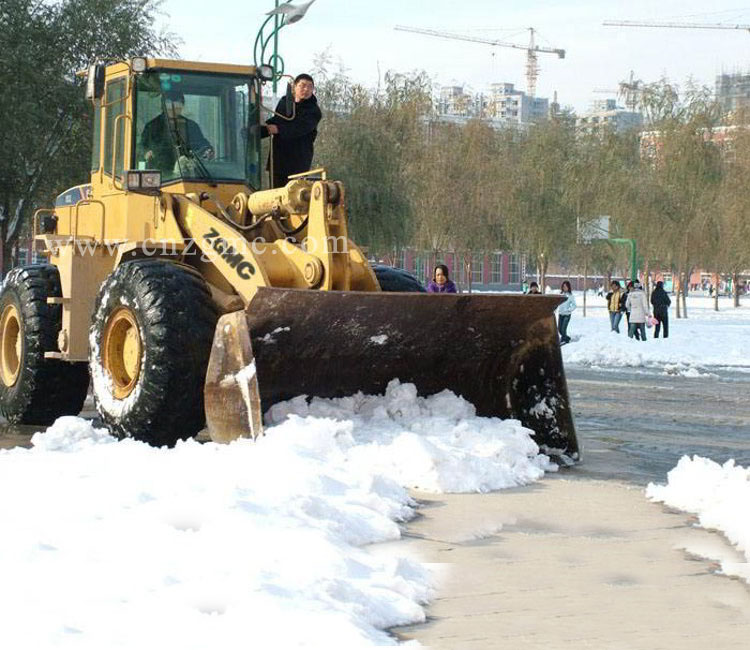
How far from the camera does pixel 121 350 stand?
995 centimetres

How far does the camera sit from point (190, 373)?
915 centimetres

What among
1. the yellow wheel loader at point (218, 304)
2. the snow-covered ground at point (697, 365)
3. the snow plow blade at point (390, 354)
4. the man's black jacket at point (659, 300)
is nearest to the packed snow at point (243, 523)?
the snow plow blade at point (390, 354)

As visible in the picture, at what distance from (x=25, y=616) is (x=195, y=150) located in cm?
645

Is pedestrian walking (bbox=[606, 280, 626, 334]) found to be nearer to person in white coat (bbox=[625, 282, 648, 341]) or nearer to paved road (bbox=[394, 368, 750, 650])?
person in white coat (bbox=[625, 282, 648, 341])

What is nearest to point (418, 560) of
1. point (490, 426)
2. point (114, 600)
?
point (114, 600)

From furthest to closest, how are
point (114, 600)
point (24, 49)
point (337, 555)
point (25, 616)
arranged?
point (24, 49)
point (337, 555)
point (114, 600)
point (25, 616)

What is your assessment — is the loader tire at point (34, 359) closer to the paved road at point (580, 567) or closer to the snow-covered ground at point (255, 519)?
the paved road at point (580, 567)

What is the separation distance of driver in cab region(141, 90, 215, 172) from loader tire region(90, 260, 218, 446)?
4.06 feet

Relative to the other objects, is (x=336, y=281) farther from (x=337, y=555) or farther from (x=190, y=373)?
(x=337, y=555)

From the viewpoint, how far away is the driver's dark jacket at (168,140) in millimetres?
10523

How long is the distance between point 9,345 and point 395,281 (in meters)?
3.58

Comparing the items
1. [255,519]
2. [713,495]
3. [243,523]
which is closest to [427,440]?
[713,495]

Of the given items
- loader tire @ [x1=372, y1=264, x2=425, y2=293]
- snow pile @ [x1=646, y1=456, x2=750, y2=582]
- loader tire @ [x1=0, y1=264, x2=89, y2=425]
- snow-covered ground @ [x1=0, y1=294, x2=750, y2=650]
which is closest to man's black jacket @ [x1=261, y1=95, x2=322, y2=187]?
loader tire @ [x1=372, y1=264, x2=425, y2=293]

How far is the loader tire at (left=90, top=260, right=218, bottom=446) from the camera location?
9.10m
